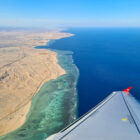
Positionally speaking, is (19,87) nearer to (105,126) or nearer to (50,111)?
(50,111)

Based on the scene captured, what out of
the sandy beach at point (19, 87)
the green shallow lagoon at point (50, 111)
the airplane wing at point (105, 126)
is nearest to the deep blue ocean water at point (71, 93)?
the green shallow lagoon at point (50, 111)

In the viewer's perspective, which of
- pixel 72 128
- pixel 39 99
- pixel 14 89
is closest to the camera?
pixel 72 128

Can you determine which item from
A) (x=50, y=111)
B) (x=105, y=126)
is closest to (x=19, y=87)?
(x=50, y=111)

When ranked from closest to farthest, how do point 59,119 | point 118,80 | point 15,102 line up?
point 59,119, point 15,102, point 118,80

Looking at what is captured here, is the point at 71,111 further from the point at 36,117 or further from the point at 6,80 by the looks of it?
the point at 6,80

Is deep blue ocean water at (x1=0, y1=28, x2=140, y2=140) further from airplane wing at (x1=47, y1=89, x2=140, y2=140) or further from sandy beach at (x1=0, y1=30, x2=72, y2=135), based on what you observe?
airplane wing at (x1=47, y1=89, x2=140, y2=140)

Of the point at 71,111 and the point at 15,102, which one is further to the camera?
the point at 15,102

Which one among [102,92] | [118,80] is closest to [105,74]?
[118,80]
